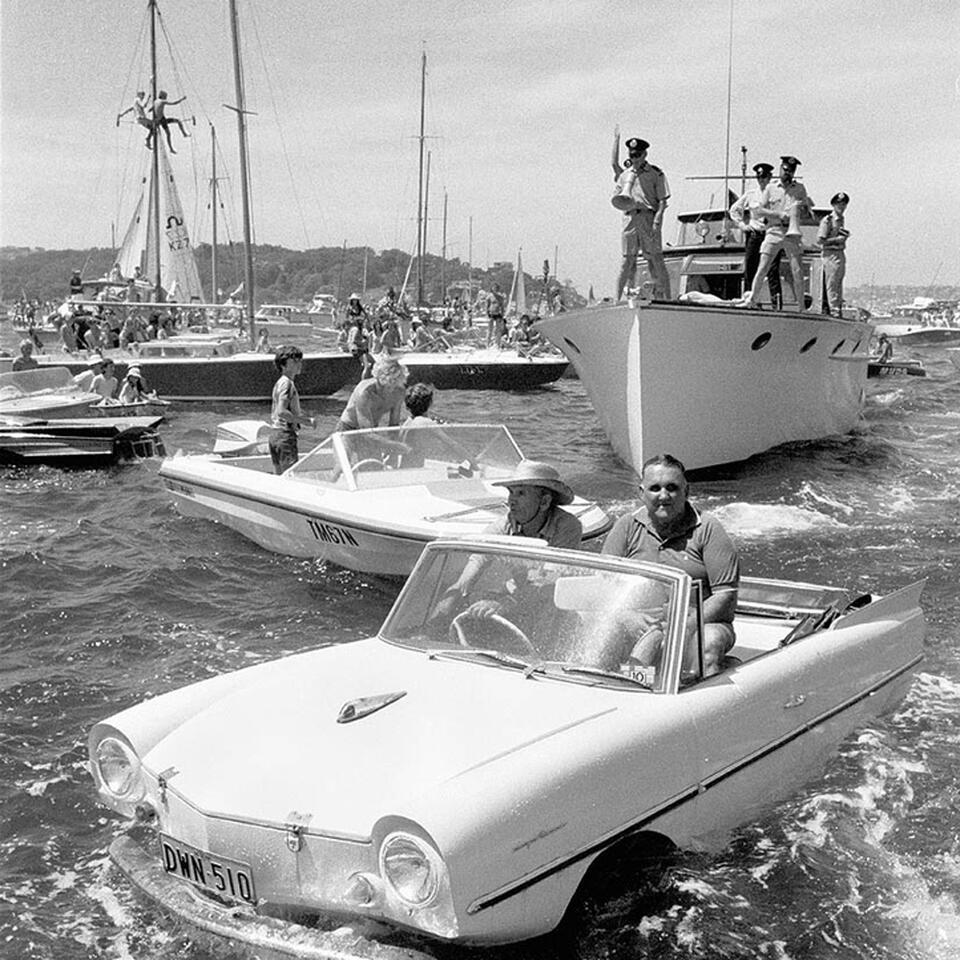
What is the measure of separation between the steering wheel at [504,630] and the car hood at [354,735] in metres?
0.16

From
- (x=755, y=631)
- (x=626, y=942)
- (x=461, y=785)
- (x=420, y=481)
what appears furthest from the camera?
(x=420, y=481)

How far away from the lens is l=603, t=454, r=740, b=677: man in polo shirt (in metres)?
5.46

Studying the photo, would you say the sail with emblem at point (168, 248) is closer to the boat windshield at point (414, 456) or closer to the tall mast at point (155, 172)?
the tall mast at point (155, 172)

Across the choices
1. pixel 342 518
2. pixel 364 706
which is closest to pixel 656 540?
pixel 364 706

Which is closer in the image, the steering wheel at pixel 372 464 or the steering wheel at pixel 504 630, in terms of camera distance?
the steering wheel at pixel 504 630

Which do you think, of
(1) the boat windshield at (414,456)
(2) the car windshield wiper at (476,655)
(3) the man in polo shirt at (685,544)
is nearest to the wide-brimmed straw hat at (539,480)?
(3) the man in polo shirt at (685,544)

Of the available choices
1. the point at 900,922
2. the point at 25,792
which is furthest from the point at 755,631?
the point at 25,792

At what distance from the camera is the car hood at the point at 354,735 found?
3863 millimetres

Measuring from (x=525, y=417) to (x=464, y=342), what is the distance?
817 inches

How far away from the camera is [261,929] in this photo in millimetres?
3760

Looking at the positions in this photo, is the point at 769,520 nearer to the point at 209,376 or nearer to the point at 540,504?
the point at 540,504

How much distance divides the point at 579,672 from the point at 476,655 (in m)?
0.46

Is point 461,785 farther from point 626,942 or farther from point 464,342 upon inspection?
point 464,342

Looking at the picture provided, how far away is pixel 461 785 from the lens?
3.69 metres
